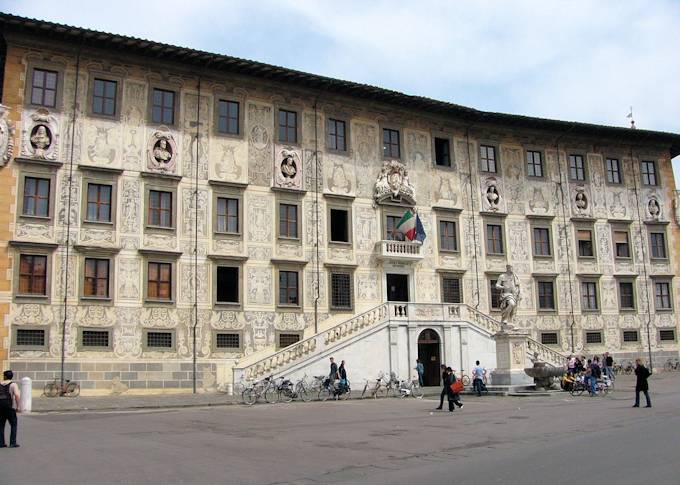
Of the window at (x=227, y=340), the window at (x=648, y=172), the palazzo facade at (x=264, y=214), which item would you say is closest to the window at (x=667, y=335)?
the palazzo facade at (x=264, y=214)

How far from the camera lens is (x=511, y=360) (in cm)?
2808

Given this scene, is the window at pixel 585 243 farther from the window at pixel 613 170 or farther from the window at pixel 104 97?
the window at pixel 104 97

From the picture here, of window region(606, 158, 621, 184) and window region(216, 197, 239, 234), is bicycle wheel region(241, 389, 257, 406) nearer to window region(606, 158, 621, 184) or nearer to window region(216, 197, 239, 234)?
window region(216, 197, 239, 234)

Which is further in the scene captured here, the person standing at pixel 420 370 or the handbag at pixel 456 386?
the person standing at pixel 420 370

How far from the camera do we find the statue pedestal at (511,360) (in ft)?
91.4

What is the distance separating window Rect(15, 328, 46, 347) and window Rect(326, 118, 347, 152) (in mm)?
15062

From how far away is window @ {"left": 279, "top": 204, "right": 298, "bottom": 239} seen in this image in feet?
105

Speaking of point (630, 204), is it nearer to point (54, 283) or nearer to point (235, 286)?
point (235, 286)

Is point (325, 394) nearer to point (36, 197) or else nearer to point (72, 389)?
point (72, 389)

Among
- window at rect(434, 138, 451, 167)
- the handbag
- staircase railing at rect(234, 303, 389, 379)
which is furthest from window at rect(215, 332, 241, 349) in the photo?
window at rect(434, 138, 451, 167)

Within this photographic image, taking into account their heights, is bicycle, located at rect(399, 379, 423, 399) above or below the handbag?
below

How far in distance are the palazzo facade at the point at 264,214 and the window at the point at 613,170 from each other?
94 mm

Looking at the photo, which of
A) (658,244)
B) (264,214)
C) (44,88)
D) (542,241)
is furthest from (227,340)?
(658,244)

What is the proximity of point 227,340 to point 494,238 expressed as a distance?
1553 centimetres
